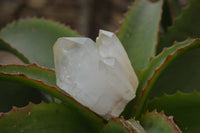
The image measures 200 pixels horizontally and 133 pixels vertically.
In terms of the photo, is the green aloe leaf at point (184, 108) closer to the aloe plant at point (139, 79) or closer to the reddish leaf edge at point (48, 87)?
the aloe plant at point (139, 79)

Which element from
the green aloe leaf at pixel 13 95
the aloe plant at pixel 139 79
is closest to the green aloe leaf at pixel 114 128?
the aloe plant at pixel 139 79

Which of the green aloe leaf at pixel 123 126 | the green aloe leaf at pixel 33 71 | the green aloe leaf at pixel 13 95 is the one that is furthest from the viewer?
the green aloe leaf at pixel 13 95

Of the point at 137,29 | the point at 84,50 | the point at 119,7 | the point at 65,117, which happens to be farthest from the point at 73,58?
the point at 119,7

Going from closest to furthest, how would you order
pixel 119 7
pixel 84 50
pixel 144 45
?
pixel 84 50, pixel 144 45, pixel 119 7

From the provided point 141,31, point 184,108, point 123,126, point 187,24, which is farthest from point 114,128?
point 187,24

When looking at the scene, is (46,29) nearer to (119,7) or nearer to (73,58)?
(73,58)

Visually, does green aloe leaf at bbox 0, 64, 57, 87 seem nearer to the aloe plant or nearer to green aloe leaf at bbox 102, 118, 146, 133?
the aloe plant
